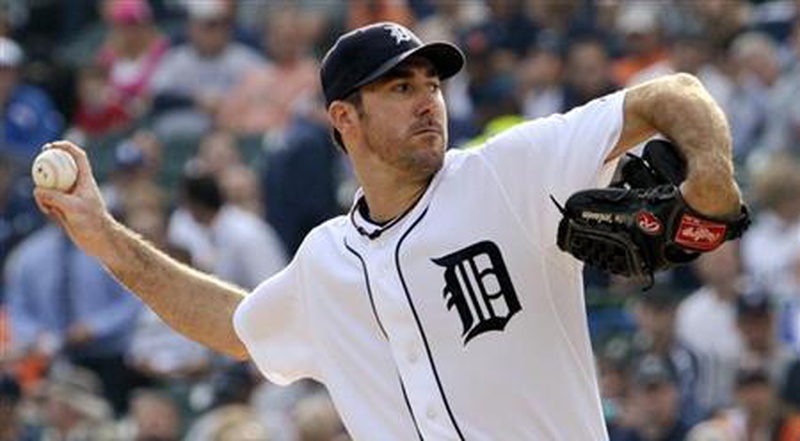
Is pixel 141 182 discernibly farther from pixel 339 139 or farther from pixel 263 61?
pixel 339 139

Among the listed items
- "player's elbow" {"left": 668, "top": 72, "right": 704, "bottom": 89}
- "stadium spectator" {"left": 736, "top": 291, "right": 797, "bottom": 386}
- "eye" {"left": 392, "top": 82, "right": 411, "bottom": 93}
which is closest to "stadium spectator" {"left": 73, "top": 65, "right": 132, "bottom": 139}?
"stadium spectator" {"left": 736, "top": 291, "right": 797, "bottom": 386}

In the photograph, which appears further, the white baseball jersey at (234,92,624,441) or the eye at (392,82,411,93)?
the eye at (392,82,411,93)

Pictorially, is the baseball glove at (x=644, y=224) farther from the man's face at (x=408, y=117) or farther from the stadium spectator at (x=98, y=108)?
the stadium spectator at (x=98, y=108)

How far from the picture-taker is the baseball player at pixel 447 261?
4.93 metres

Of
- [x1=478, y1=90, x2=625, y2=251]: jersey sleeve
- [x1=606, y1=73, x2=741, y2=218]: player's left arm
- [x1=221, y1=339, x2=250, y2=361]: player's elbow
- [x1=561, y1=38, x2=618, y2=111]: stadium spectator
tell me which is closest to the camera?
[x1=606, y1=73, x2=741, y2=218]: player's left arm

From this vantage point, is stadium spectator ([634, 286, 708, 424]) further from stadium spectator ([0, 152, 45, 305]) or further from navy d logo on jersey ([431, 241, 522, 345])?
navy d logo on jersey ([431, 241, 522, 345])

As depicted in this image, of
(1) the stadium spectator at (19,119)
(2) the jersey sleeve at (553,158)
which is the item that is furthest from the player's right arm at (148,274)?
(1) the stadium spectator at (19,119)

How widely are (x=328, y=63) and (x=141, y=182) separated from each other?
21.4 ft

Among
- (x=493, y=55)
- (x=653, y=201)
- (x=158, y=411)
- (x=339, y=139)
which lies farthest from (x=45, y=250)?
(x=653, y=201)

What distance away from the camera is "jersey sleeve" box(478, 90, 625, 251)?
483cm

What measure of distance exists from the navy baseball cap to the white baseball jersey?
0.78ft

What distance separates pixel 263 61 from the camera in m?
13.0

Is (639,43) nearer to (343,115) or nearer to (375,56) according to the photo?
(343,115)

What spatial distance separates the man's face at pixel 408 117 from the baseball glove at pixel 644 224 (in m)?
0.47
